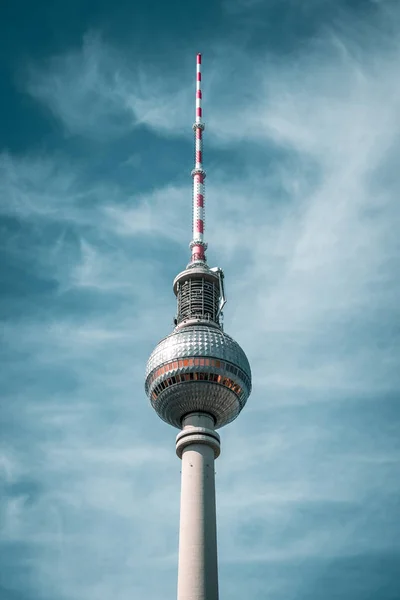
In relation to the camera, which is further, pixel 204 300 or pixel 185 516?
pixel 204 300

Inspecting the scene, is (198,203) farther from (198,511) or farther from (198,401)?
(198,511)

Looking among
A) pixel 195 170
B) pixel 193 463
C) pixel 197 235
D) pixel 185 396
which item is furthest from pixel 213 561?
pixel 195 170

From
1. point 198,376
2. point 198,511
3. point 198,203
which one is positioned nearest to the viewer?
point 198,511

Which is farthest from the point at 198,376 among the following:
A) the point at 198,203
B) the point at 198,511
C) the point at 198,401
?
the point at 198,203

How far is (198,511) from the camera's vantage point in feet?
290

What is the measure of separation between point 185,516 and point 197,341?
22.6 metres

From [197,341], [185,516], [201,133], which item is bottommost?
[185,516]

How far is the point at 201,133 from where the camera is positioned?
12394 cm

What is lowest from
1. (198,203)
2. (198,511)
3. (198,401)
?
(198,511)

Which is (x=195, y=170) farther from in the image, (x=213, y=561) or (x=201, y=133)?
(x=213, y=561)

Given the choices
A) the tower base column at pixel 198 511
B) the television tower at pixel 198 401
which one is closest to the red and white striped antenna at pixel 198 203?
the television tower at pixel 198 401

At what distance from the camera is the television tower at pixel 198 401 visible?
86.2 meters

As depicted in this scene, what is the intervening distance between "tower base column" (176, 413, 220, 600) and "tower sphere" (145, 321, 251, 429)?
2.25 metres

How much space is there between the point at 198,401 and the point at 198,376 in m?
3.43
